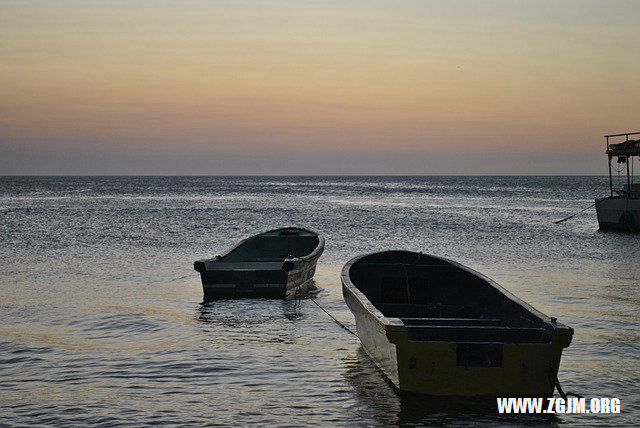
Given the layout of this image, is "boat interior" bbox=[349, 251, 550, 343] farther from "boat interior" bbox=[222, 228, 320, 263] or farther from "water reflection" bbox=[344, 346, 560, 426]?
"boat interior" bbox=[222, 228, 320, 263]

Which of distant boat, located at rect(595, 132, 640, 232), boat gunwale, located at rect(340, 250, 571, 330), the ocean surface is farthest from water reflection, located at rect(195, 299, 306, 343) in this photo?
distant boat, located at rect(595, 132, 640, 232)

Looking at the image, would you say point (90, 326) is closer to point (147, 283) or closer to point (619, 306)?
point (147, 283)

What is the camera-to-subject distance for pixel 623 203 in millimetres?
40125

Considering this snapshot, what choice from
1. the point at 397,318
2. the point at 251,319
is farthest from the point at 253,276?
the point at 397,318

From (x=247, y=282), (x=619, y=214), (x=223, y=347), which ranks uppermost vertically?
(x=247, y=282)

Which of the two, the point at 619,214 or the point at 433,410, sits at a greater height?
the point at 433,410

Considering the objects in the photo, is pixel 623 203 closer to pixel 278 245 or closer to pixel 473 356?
pixel 278 245

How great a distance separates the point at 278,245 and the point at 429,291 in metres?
9.61

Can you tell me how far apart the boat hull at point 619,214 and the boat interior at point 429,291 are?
2838 centimetres

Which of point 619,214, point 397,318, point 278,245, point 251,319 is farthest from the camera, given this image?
point 619,214

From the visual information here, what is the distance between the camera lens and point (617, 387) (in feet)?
32.3

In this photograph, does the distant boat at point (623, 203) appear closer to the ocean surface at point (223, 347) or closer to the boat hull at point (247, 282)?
the ocean surface at point (223, 347)

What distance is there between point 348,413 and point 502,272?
15610 millimetres

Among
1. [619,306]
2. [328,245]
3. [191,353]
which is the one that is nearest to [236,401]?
[191,353]
